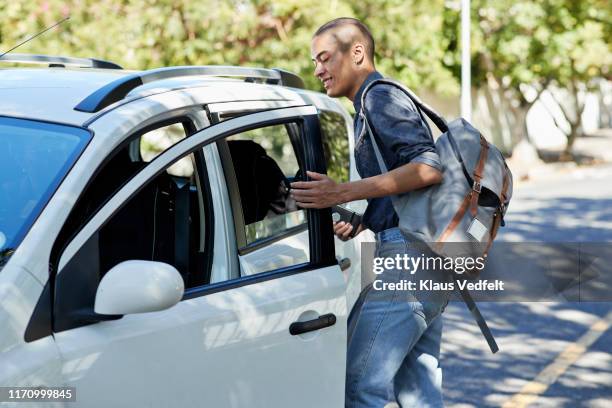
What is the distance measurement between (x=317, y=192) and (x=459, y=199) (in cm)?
49

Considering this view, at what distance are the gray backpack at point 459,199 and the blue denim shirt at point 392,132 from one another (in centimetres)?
3

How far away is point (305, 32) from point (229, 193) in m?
14.9

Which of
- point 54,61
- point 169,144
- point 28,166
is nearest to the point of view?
point 28,166

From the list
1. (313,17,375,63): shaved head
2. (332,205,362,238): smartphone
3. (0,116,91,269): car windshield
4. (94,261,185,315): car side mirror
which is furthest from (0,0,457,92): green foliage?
(94,261,185,315): car side mirror

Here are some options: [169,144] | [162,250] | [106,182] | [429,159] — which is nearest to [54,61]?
[106,182]

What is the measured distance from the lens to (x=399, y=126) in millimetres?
3529

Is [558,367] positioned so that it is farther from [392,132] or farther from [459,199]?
[392,132]

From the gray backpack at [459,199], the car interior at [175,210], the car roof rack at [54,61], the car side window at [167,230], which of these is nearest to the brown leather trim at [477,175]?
the gray backpack at [459,199]

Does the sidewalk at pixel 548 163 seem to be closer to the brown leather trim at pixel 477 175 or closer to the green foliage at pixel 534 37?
the green foliage at pixel 534 37

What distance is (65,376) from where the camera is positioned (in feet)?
9.09

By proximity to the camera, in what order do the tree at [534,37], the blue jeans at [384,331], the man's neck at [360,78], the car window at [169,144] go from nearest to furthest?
the blue jeans at [384,331] < the man's neck at [360,78] < the car window at [169,144] < the tree at [534,37]

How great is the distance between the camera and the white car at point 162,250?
283cm

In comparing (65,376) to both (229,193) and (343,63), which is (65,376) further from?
(343,63)

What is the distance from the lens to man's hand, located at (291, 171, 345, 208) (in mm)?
3453
